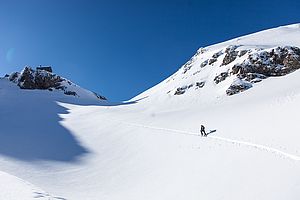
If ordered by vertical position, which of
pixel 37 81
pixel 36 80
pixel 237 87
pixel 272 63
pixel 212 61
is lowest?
pixel 237 87

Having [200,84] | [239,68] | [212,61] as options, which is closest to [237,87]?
[239,68]

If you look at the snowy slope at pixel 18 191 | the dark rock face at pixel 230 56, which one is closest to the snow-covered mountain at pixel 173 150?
the snowy slope at pixel 18 191

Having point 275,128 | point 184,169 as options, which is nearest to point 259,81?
point 275,128

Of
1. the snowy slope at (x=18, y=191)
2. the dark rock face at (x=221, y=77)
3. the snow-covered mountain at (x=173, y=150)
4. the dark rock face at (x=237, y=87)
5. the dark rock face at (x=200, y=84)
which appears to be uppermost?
the dark rock face at (x=221, y=77)

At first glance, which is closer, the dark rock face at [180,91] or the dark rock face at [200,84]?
the dark rock face at [200,84]

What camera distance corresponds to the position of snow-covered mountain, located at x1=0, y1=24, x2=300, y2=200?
15.9 meters

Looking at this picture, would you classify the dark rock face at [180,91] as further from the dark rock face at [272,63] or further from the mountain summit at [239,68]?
the dark rock face at [272,63]

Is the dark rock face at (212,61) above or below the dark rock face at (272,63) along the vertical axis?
above

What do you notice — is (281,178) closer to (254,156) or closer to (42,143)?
(254,156)

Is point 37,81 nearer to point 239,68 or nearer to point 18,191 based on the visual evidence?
point 239,68

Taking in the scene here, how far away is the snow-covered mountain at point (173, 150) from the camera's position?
15.9 metres

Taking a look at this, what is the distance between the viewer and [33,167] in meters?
25.9

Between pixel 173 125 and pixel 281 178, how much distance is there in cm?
2496

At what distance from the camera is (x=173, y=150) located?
1033 inches
